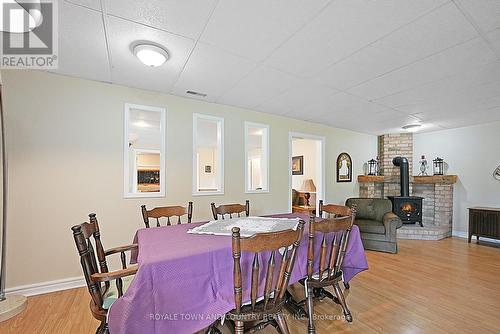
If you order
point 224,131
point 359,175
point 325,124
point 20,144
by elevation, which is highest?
point 325,124

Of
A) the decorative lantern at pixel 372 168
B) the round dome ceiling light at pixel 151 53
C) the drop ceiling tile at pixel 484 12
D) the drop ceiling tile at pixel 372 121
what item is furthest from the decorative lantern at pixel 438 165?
the round dome ceiling light at pixel 151 53

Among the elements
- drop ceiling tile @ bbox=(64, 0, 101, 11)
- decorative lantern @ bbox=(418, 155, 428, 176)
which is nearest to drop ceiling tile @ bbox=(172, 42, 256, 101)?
drop ceiling tile @ bbox=(64, 0, 101, 11)

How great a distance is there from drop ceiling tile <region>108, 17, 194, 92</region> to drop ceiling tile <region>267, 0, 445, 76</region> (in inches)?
35.9

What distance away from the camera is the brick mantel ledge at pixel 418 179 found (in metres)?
5.21

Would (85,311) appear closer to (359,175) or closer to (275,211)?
(275,211)

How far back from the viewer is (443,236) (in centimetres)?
507

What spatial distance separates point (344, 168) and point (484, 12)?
13.6ft

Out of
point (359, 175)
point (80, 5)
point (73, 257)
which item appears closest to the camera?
point (80, 5)

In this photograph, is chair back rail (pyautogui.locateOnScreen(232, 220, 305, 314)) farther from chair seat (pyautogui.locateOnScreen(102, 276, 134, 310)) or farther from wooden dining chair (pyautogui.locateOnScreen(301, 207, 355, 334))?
chair seat (pyautogui.locateOnScreen(102, 276, 134, 310))

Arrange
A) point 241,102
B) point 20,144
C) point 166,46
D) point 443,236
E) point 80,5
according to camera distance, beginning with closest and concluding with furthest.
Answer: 1. point 80,5
2. point 166,46
3. point 20,144
4. point 241,102
5. point 443,236

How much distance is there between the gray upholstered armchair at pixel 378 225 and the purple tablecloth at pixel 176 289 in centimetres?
298

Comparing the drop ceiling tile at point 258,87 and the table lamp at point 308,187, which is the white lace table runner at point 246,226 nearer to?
the drop ceiling tile at point 258,87

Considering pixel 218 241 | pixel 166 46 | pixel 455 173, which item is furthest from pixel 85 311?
pixel 455 173

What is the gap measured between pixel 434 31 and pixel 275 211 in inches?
131
